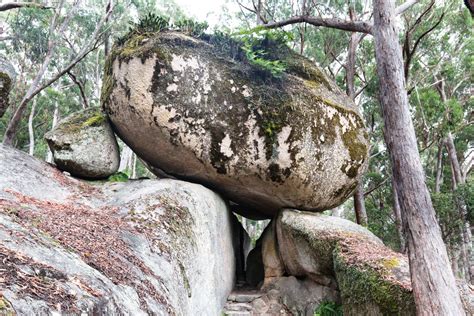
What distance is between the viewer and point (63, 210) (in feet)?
13.7

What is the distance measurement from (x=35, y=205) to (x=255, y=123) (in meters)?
4.25

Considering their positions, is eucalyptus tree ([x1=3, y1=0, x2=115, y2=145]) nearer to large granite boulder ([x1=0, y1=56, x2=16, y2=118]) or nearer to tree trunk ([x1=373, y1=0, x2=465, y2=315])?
large granite boulder ([x1=0, y1=56, x2=16, y2=118])

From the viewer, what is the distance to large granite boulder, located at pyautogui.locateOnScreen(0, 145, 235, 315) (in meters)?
2.05

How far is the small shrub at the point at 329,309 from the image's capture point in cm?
599

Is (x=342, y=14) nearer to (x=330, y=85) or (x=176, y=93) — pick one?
(x=330, y=85)

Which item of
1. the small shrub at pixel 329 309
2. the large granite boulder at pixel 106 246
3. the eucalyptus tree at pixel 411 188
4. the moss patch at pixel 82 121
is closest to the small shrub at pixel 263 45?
A: the eucalyptus tree at pixel 411 188

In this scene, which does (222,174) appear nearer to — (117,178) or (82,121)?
(117,178)

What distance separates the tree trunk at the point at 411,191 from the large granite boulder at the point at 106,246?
2854 millimetres

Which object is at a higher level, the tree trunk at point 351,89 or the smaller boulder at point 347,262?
the tree trunk at point 351,89

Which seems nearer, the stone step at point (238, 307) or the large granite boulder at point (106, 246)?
the large granite boulder at point (106, 246)

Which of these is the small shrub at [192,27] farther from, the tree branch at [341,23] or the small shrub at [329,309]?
the small shrub at [329,309]

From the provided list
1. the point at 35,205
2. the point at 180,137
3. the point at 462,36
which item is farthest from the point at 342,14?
the point at 35,205

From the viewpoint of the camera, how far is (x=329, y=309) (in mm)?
6066

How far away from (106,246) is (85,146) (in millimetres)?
3894
